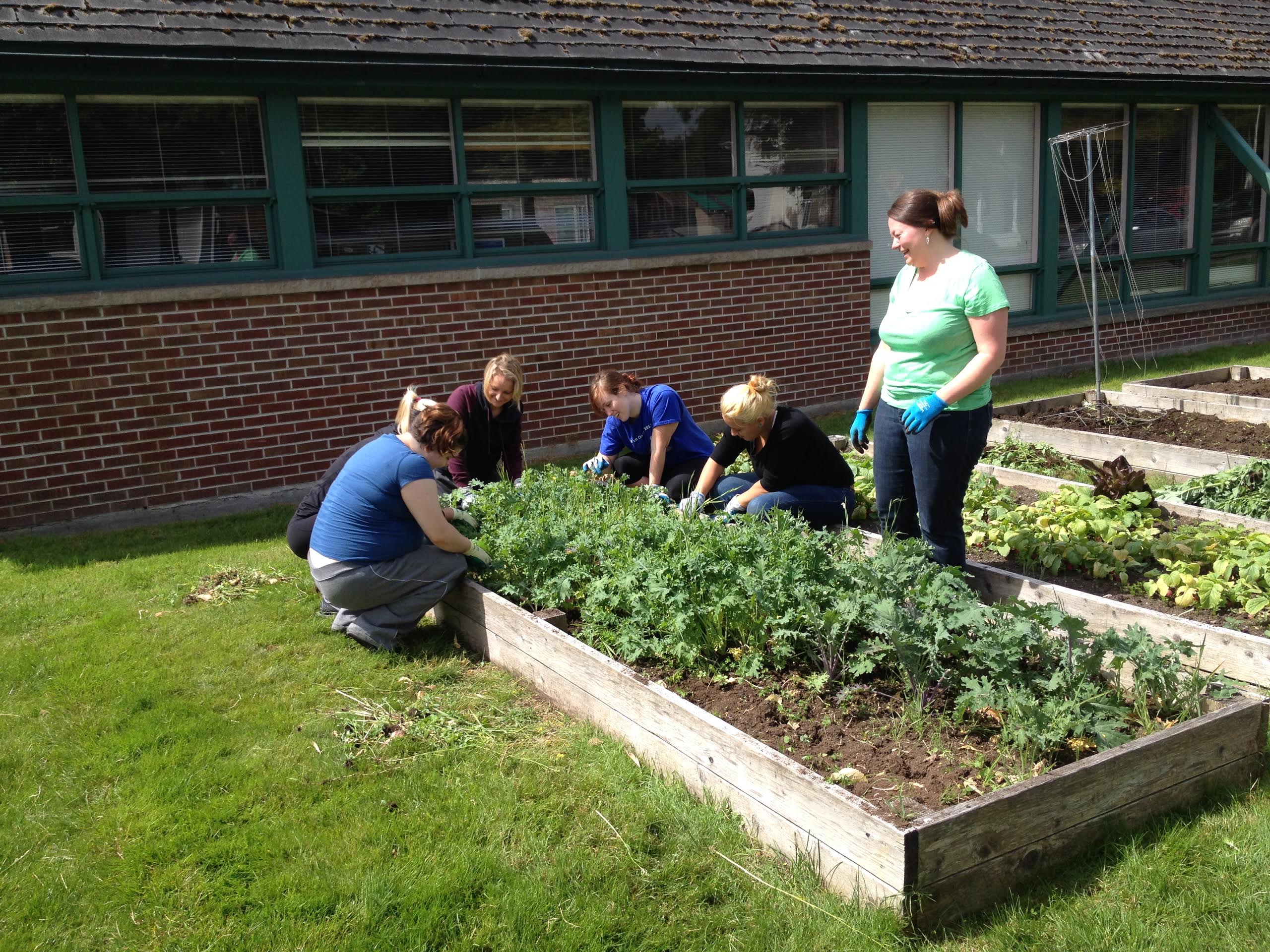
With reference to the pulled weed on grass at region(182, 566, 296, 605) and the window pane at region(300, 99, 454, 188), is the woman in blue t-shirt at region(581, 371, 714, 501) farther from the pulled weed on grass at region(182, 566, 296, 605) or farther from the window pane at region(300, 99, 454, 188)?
the window pane at region(300, 99, 454, 188)

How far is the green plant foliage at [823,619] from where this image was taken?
144 inches

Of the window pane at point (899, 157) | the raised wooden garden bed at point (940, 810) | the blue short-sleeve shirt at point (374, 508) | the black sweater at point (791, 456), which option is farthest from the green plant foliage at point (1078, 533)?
the window pane at point (899, 157)

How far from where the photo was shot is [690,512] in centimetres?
530

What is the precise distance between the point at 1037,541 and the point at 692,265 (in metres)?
5.13

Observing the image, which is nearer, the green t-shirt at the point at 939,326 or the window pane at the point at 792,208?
the green t-shirt at the point at 939,326

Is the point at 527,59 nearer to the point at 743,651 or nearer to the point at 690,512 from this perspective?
the point at 690,512

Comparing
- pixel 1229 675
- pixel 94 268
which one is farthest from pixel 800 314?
pixel 1229 675

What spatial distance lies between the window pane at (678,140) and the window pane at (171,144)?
3.31m

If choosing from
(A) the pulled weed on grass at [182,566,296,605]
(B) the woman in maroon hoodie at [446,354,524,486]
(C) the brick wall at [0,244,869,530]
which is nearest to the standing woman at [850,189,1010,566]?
(B) the woman in maroon hoodie at [446,354,524,486]

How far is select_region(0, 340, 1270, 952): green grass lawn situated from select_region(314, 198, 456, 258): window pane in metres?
4.47

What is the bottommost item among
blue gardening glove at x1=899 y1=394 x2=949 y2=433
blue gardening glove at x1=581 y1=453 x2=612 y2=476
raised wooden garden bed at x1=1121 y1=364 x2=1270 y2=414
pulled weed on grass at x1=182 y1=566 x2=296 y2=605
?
pulled weed on grass at x1=182 y1=566 x2=296 y2=605

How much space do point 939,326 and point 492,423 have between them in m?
3.14

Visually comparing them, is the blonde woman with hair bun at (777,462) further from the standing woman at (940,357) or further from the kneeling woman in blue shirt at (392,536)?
the kneeling woman in blue shirt at (392,536)

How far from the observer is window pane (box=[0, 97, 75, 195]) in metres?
7.43
